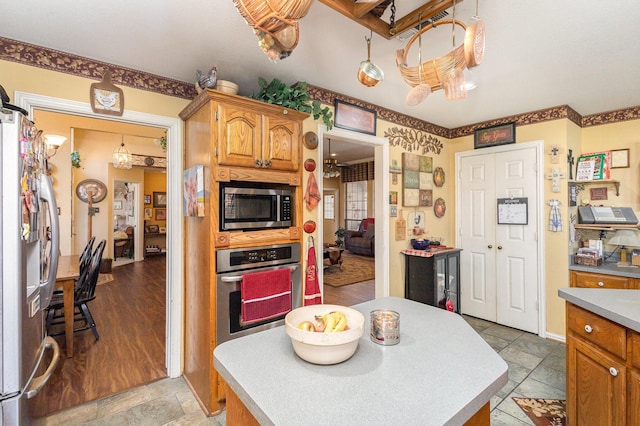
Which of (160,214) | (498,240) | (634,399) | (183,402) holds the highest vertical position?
(160,214)

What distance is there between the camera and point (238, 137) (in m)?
2.04

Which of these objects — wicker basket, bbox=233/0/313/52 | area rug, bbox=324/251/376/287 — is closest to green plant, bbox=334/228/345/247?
area rug, bbox=324/251/376/287

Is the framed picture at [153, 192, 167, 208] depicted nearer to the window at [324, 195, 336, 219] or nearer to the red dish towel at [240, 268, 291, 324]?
the window at [324, 195, 336, 219]

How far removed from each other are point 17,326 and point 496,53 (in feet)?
10.1

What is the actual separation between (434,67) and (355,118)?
5.33 feet

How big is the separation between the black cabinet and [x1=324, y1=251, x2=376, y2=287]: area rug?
7.04 ft

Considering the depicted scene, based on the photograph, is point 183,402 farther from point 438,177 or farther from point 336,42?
point 438,177

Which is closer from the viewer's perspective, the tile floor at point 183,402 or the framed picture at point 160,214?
the tile floor at point 183,402

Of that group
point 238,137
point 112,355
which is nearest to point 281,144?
point 238,137

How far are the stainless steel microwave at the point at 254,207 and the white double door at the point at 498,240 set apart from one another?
263 centimetres

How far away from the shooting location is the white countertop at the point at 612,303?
1.29 meters

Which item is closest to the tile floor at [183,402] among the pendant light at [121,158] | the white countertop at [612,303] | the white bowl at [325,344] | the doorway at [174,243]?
the doorway at [174,243]

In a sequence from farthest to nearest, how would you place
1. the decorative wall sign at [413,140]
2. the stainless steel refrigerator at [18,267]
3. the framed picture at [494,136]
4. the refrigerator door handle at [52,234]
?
the framed picture at [494,136] → the decorative wall sign at [413,140] → the refrigerator door handle at [52,234] → the stainless steel refrigerator at [18,267]

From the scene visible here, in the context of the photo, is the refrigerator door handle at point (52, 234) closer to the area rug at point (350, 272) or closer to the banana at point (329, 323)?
the banana at point (329, 323)
